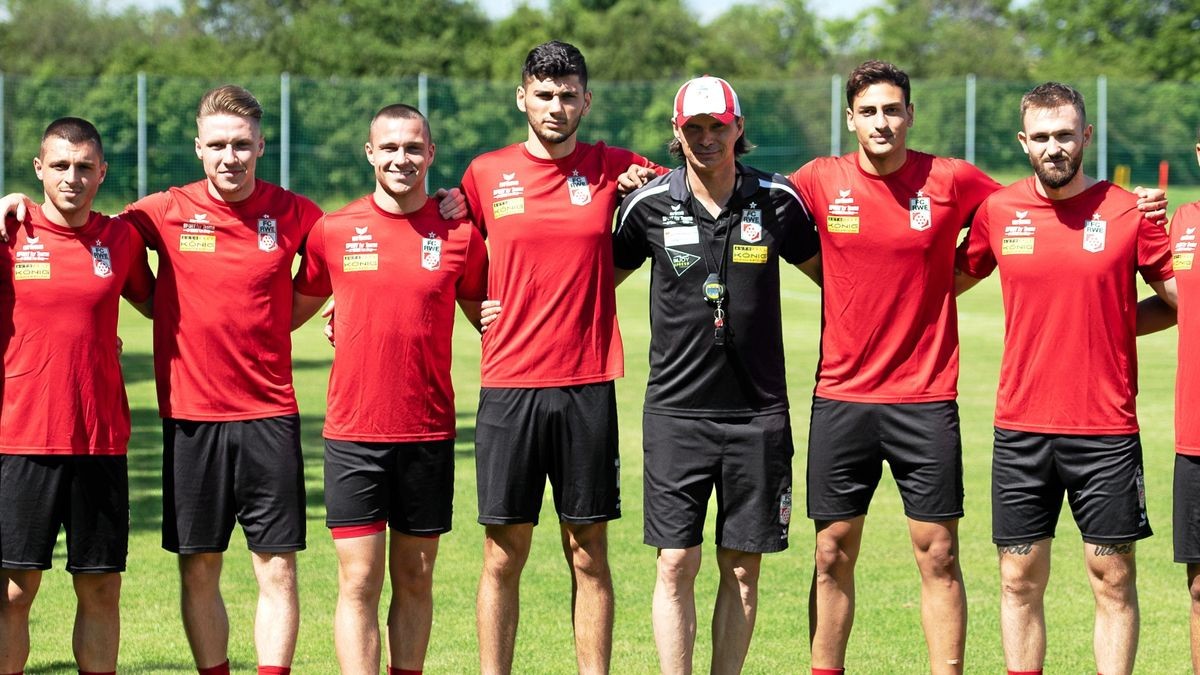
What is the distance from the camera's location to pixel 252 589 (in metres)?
9.32

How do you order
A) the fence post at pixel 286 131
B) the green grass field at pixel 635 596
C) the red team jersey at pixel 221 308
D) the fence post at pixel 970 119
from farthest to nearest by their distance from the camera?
the fence post at pixel 970 119 < the fence post at pixel 286 131 < the green grass field at pixel 635 596 < the red team jersey at pixel 221 308

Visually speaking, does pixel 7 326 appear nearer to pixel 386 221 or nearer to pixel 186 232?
pixel 186 232

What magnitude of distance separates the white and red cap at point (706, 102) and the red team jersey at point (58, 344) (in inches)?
91.9

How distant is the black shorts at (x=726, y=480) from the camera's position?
258 inches

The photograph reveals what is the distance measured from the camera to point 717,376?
21.4 feet

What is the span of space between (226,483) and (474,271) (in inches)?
52.6

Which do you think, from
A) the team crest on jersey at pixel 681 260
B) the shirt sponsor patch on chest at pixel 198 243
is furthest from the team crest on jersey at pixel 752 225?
the shirt sponsor patch on chest at pixel 198 243

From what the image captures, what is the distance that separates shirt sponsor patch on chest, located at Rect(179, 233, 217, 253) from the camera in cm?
653

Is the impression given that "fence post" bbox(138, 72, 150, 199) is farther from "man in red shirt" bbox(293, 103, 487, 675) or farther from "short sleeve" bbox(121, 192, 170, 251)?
"man in red shirt" bbox(293, 103, 487, 675)

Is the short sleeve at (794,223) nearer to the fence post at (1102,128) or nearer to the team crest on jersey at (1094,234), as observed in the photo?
the team crest on jersey at (1094,234)

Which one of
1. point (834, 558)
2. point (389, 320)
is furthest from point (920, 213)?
point (389, 320)

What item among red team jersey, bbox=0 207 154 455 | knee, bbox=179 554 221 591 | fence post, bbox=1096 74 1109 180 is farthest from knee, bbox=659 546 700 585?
fence post, bbox=1096 74 1109 180

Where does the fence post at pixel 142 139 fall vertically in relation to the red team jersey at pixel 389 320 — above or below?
above

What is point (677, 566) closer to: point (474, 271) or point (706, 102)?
point (474, 271)
